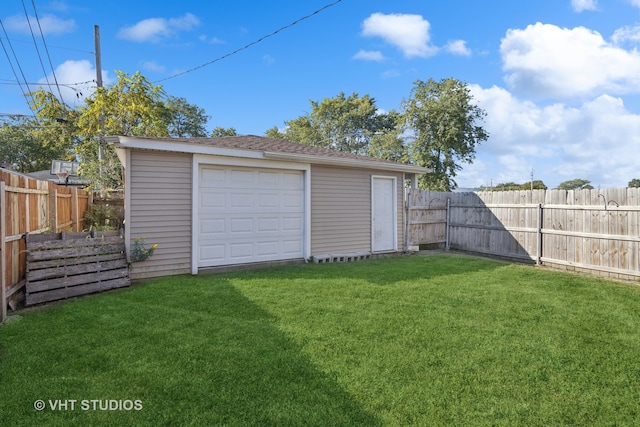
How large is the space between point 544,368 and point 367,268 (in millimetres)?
4491

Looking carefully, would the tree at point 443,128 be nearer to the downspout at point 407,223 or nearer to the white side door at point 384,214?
the downspout at point 407,223

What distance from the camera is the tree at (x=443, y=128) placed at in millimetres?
22422

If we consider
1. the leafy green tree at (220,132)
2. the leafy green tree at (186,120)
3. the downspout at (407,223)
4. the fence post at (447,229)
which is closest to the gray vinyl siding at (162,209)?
the downspout at (407,223)

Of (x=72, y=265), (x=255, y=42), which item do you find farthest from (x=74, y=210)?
(x=255, y=42)

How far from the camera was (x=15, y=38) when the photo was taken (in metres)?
9.90

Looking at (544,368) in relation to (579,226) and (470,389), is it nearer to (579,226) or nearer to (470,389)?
(470,389)

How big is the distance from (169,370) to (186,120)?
2804 cm

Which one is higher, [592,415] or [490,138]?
[490,138]

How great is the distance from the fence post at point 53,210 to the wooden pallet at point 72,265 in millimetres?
1588

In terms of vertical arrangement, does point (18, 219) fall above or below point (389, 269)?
above

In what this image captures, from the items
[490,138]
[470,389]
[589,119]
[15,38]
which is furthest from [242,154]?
[490,138]

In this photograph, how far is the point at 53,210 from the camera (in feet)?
21.4

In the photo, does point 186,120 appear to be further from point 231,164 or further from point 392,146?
point 231,164

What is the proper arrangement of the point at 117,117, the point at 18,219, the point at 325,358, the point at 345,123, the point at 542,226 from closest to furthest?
the point at 325,358 < the point at 18,219 < the point at 542,226 < the point at 117,117 < the point at 345,123
